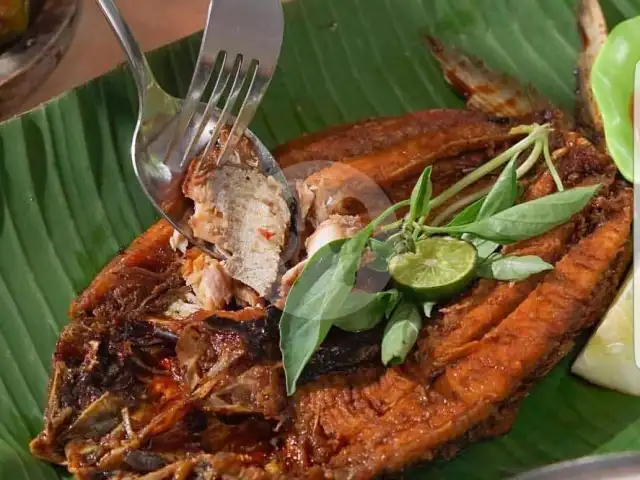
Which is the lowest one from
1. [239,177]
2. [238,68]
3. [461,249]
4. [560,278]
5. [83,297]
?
[560,278]

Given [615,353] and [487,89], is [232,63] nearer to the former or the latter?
[487,89]

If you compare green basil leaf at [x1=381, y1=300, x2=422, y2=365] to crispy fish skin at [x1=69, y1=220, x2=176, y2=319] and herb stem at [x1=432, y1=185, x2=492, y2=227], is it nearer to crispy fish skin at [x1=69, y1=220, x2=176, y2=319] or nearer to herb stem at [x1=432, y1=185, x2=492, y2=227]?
herb stem at [x1=432, y1=185, x2=492, y2=227]

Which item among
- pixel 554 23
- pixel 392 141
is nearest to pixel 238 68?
pixel 392 141

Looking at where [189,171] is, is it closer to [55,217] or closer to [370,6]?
[55,217]

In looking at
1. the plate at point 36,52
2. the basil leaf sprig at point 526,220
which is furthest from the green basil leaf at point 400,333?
the plate at point 36,52

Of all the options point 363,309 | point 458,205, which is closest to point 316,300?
point 363,309

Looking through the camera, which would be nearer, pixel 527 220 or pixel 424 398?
pixel 424 398

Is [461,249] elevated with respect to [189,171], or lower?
lower

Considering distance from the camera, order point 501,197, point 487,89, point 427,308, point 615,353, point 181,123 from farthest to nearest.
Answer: point 487,89 < point 181,123 < point 615,353 < point 501,197 < point 427,308
